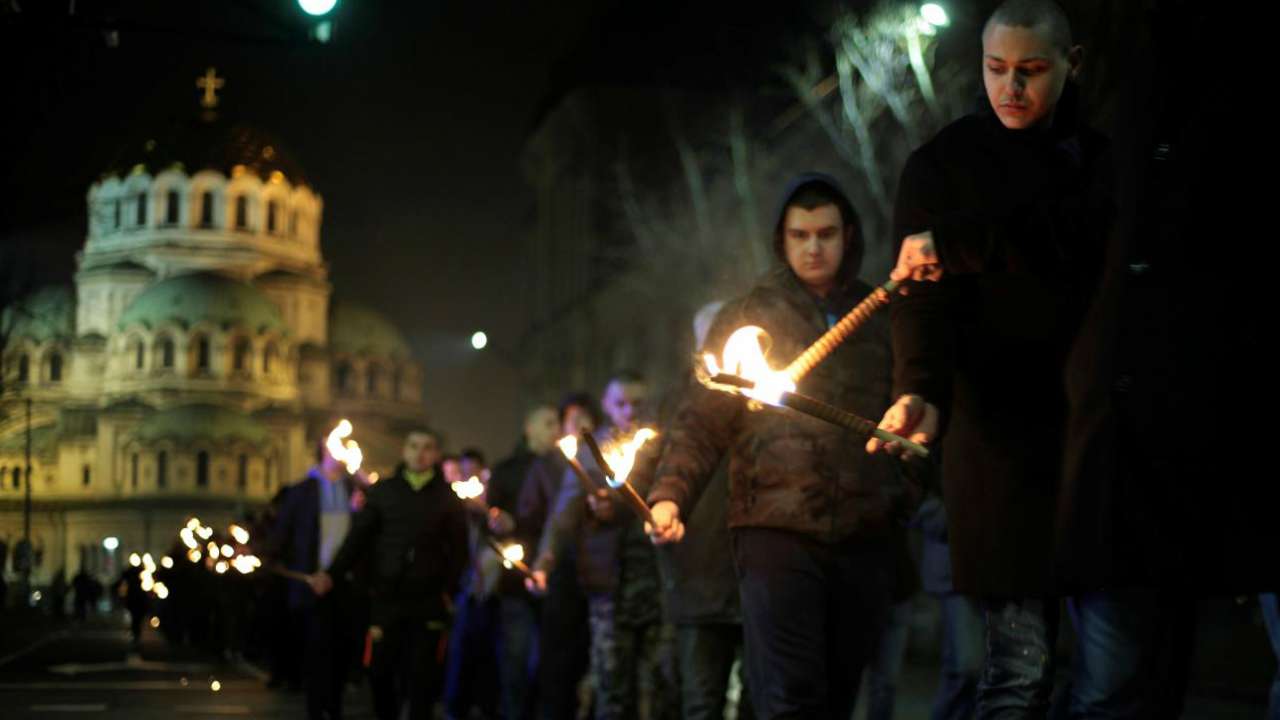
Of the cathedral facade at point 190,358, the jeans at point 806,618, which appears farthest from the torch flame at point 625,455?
the cathedral facade at point 190,358

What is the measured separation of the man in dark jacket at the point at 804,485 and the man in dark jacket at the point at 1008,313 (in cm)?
144

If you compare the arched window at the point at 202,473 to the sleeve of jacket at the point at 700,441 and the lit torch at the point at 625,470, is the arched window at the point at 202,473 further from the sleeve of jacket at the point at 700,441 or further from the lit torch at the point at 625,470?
the sleeve of jacket at the point at 700,441

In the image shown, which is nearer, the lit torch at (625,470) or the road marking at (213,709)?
the lit torch at (625,470)

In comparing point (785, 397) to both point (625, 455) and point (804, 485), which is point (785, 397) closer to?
point (804, 485)

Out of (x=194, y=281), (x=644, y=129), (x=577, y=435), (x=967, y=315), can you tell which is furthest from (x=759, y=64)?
→ (x=967, y=315)

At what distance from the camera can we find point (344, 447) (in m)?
13.4

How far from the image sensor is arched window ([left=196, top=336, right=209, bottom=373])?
422 feet

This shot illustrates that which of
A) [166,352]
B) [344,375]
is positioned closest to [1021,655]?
[166,352]

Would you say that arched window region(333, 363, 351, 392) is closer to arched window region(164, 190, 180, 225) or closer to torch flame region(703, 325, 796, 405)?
arched window region(164, 190, 180, 225)

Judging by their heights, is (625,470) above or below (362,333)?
below

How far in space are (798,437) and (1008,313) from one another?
180cm

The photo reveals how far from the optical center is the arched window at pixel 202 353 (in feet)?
422

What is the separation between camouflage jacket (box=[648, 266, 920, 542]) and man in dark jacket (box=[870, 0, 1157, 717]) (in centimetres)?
153

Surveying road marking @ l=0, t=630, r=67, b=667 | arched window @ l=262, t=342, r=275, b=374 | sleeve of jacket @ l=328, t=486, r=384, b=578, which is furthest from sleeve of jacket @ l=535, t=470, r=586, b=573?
arched window @ l=262, t=342, r=275, b=374
